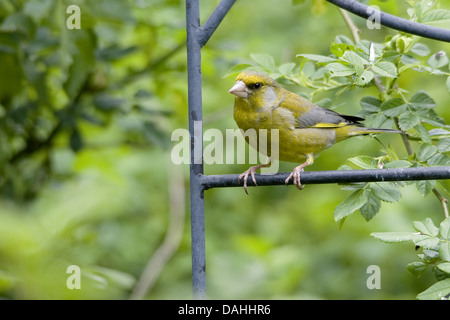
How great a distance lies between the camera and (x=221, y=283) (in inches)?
145

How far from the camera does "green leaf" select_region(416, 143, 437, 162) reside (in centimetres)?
208

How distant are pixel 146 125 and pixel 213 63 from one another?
0.56 m

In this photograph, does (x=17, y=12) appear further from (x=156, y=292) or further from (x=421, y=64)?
(x=156, y=292)

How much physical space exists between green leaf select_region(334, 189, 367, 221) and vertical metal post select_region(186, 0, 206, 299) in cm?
46

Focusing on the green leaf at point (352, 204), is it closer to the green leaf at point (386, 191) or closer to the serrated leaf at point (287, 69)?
the green leaf at point (386, 191)

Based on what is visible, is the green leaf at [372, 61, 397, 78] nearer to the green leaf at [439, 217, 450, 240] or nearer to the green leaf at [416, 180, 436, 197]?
the green leaf at [416, 180, 436, 197]

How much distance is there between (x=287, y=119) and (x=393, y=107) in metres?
0.87

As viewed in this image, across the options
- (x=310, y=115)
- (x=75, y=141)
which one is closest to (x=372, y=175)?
(x=310, y=115)

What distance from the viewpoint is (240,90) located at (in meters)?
2.90

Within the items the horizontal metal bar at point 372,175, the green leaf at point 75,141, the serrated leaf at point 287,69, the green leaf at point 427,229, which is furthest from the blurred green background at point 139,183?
the green leaf at point 427,229

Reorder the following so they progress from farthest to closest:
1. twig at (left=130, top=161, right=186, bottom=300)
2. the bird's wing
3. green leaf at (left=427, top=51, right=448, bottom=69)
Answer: twig at (left=130, top=161, right=186, bottom=300) → the bird's wing → green leaf at (left=427, top=51, right=448, bottom=69)

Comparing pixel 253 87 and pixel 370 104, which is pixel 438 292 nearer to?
pixel 370 104

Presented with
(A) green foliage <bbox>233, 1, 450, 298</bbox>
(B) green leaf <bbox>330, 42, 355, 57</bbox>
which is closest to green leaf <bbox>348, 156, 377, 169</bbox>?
(A) green foliage <bbox>233, 1, 450, 298</bbox>

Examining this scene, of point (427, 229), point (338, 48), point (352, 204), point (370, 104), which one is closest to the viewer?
point (427, 229)
